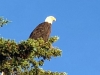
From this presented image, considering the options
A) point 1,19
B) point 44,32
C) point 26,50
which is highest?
point 44,32

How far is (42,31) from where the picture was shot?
1375 cm

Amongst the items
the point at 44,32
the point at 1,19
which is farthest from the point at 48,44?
the point at 44,32

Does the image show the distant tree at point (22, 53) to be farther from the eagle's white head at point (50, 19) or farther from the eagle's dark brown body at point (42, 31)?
the eagle's white head at point (50, 19)

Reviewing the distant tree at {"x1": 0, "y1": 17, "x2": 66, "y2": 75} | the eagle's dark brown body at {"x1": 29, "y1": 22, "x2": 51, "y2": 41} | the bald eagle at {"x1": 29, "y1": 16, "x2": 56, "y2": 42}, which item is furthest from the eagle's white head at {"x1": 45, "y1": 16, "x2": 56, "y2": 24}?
the distant tree at {"x1": 0, "y1": 17, "x2": 66, "y2": 75}

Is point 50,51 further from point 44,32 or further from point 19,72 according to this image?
point 44,32

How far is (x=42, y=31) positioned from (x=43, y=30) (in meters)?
0.19

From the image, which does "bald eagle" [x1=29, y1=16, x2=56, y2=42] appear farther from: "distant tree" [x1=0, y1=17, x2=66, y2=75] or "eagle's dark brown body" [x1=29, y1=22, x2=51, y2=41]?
"distant tree" [x1=0, y1=17, x2=66, y2=75]

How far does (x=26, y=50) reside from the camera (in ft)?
30.1

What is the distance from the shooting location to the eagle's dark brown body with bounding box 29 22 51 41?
43.0ft

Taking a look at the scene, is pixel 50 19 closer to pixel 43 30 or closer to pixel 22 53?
pixel 43 30

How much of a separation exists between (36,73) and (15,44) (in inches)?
69.6

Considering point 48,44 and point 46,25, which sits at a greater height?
point 46,25

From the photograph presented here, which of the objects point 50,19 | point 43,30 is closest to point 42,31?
point 43,30

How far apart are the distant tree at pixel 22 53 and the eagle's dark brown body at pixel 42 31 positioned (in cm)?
284
